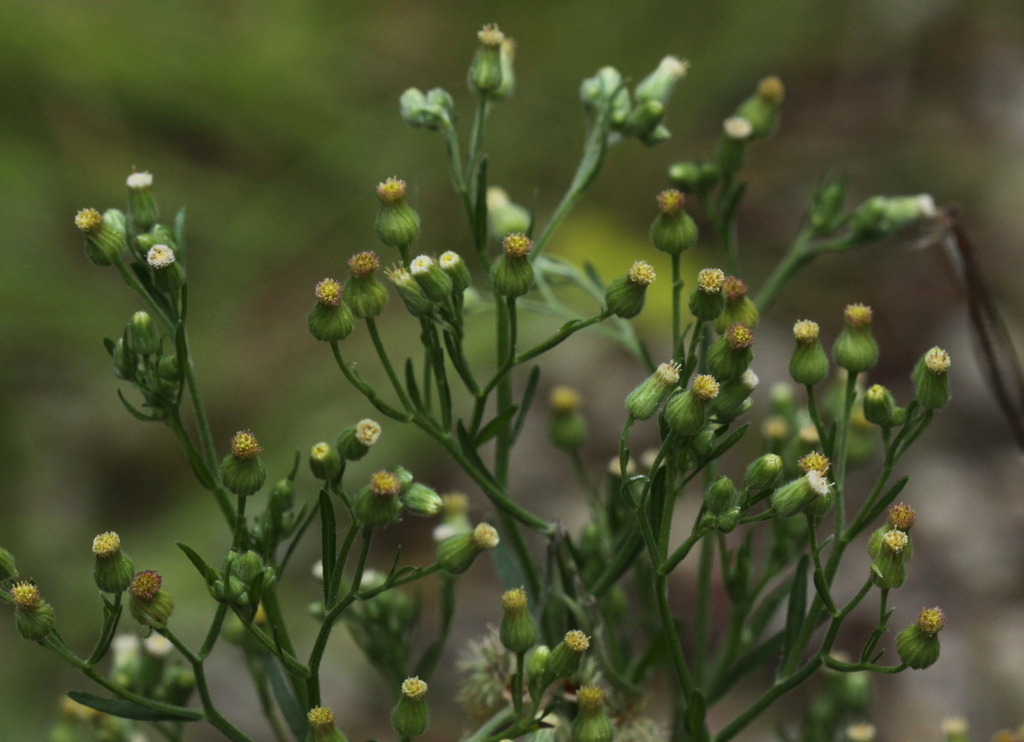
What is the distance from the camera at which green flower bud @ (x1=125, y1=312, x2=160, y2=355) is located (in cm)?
179

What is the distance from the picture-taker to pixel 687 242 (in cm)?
194

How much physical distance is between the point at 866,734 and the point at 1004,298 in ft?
14.9

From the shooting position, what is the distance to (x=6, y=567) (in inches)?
67.1

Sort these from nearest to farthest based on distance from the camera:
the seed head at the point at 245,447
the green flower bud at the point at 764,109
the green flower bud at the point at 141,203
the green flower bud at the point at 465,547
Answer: the seed head at the point at 245,447 < the green flower bud at the point at 465,547 < the green flower bud at the point at 141,203 < the green flower bud at the point at 764,109

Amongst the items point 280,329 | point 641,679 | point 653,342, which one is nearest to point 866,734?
point 641,679

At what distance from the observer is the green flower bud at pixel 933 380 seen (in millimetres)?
1818

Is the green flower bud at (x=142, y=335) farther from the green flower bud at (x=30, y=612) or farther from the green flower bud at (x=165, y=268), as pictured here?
the green flower bud at (x=30, y=612)

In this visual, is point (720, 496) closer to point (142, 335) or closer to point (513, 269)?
point (513, 269)

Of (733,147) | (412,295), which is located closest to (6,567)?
(412,295)

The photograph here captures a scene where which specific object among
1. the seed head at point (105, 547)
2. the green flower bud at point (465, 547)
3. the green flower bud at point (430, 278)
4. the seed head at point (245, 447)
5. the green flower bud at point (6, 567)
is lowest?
the green flower bud at point (465, 547)

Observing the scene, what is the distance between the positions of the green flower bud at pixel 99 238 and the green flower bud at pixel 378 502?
612 millimetres

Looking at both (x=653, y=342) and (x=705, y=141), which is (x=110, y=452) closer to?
(x=653, y=342)

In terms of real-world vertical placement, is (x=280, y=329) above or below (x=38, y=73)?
below

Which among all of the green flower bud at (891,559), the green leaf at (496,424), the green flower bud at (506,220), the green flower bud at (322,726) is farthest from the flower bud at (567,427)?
the green flower bud at (322,726)
